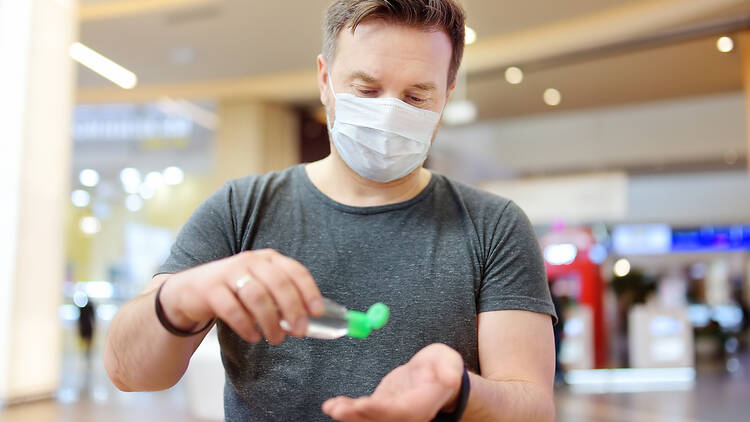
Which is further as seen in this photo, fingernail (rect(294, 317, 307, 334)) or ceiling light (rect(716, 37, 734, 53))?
ceiling light (rect(716, 37, 734, 53))

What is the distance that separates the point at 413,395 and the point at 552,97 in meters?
9.26

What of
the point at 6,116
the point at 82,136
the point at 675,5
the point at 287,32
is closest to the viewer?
the point at 6,116

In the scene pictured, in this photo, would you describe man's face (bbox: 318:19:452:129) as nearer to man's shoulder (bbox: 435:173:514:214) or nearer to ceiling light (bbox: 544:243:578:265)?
man's shoulder (bbox: 435:173:514:214)

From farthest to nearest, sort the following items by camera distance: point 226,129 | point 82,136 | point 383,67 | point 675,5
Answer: point 82,136 < point 226,129 < point 675,5 < point 383,67

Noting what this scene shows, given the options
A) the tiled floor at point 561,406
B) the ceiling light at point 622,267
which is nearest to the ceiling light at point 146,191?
the tiled floor at point 561,406

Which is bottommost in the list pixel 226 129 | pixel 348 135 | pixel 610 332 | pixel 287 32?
pixel 610 332

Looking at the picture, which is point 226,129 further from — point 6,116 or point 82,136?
point 6,116

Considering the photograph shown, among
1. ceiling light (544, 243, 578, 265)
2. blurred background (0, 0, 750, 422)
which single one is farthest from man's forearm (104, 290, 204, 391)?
ceiling light (544, 243, 578, 265)

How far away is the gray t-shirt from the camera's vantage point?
3.36ft

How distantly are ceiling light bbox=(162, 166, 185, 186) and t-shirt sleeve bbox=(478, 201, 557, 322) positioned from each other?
10.8 metres

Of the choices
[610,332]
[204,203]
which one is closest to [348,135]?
[204,203]

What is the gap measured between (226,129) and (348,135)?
31.3 feet

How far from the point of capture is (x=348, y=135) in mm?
1153

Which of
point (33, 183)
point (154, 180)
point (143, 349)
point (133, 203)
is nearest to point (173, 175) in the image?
point (154, 180)
